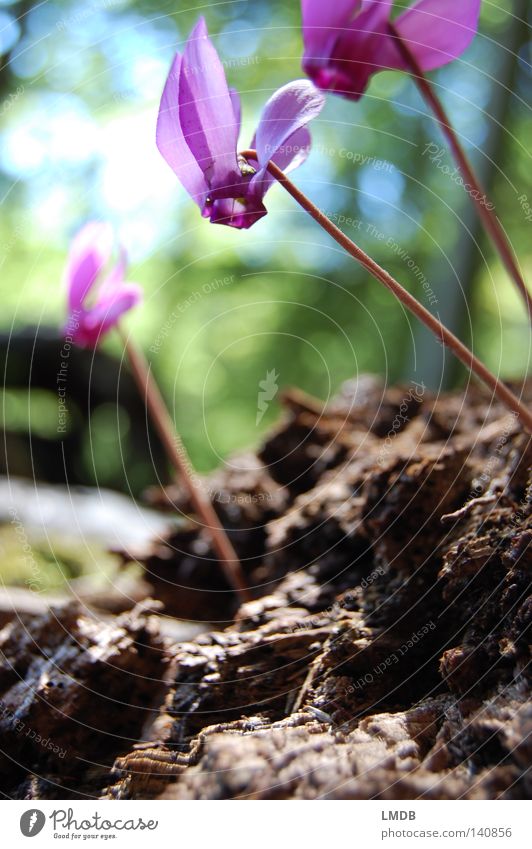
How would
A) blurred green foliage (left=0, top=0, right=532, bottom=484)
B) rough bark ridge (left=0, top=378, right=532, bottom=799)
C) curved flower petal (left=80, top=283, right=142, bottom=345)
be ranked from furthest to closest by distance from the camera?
blurred green foliage (left=0, top=0, right=532, bottom=484), curved flower petal (left=80, top=283, right=142, bottom=345), rough bark ridge (left=0, top=378, right=532, bottom=799)

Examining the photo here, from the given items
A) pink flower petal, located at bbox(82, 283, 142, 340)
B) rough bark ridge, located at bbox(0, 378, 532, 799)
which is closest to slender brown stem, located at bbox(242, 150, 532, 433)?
rough bark ridge, located at bbox(0, 378, 532, 799)

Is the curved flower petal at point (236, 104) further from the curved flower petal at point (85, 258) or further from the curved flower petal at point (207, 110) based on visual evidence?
the curved flower petal at point (85, 258)

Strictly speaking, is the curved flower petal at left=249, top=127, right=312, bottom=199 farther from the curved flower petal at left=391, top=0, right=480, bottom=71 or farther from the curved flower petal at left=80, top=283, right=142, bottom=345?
the curved flower petal at left=80, top=283, right=142, bottom=345

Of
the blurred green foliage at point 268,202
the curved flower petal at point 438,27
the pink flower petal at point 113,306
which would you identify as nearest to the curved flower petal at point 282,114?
the curved flower petal at point 438,27

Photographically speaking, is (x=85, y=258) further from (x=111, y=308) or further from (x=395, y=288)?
(x=395, y=288)

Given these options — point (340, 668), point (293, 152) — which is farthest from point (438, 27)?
point (340, 668)
